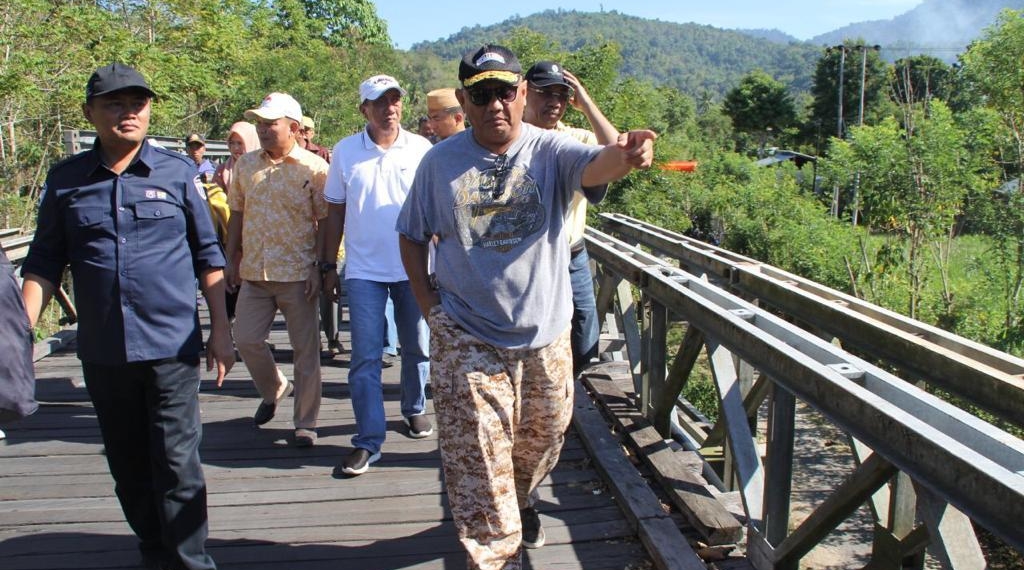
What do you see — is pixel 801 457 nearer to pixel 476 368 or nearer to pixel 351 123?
pixel 476 368

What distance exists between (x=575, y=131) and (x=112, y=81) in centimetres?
244

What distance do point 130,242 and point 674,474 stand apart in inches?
93.4

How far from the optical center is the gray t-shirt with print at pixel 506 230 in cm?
275

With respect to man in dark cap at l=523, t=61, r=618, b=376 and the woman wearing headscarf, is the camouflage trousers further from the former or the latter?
the woman wearing headscarf

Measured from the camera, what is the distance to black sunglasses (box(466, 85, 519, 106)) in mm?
2729

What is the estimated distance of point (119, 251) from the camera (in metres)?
2.91

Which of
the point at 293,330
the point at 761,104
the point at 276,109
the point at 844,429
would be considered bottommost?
the point at 761,104

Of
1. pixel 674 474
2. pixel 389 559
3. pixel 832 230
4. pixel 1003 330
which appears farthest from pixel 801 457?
pixel 389 559

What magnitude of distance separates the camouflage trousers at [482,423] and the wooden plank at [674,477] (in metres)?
0.89

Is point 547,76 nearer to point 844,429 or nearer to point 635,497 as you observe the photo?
point 635,497

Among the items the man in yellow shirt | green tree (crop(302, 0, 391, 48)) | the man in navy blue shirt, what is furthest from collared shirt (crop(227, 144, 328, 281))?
green tree (crop(302, 0, 391, 48))

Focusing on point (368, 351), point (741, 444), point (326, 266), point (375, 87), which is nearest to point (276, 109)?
point (375, 87)

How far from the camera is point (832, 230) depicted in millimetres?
13711

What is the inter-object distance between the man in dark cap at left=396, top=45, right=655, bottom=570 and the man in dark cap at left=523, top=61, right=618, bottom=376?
103cm
